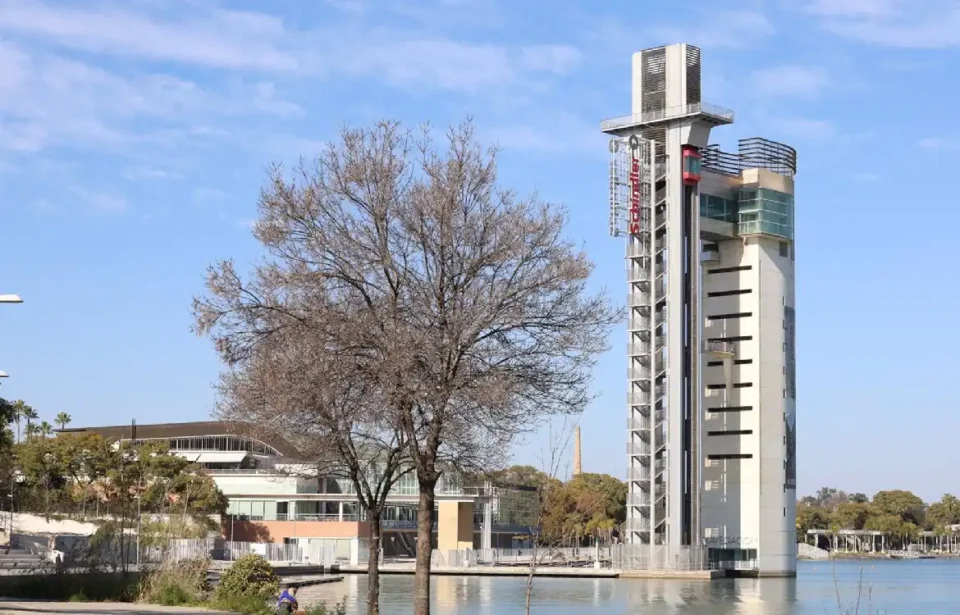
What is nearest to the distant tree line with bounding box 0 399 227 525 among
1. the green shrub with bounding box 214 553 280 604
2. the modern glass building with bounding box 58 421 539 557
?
the modern glass building with bounding box 58 421 539 557

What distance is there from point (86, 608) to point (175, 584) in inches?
144

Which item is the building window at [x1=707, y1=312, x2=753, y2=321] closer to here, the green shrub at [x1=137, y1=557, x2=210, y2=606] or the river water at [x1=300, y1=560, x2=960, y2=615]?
the river water at [x1=300, y1=560, x2=960, y2=615]

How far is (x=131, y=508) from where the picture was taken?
99812 millimetres

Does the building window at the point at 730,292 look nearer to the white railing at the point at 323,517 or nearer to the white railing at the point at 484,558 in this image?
the white railing at the point at 484,558

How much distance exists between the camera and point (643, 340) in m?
111

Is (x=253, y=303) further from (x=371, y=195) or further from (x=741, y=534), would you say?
(x=741, y=534)

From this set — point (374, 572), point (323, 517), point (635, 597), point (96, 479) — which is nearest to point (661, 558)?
point (635, 597)

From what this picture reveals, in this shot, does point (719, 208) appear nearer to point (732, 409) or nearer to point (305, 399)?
point (732, 409)

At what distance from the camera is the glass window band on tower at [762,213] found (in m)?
119

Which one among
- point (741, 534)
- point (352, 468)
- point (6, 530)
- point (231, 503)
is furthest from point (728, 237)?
point (352, 468)

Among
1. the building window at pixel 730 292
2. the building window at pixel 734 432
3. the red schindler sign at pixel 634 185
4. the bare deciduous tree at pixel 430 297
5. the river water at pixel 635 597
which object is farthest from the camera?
the building window at pixel 730 292

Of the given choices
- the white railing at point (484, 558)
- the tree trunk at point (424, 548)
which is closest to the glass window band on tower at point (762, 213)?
the white railing at point (484, 558)

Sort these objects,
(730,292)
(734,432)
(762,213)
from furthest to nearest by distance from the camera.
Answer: (730,292) < (762,213) < (734,432)

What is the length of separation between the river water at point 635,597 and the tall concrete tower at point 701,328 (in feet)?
29.0
